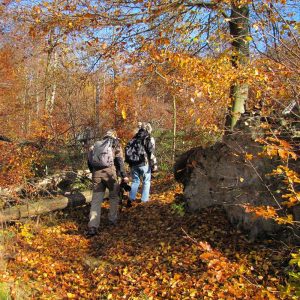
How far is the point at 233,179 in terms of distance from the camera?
6387 mm

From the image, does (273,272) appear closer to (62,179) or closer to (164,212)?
(164,212)

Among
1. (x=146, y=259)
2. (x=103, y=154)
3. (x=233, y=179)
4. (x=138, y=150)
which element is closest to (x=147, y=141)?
(x=138, y=150)

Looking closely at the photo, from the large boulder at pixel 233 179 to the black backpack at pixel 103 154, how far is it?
163 cm

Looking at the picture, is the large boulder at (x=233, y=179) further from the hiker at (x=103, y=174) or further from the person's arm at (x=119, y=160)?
the hiker at (x=103, y=174)

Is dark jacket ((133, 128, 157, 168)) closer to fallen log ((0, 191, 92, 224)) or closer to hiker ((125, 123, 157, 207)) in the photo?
hiker ((125, 123, 157, 207))

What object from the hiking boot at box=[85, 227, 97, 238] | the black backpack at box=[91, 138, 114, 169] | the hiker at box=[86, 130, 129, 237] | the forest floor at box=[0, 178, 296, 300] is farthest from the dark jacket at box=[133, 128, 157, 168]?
the hiking boot at box=[85, 227, 97, 238]

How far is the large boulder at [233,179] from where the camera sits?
18.6ft

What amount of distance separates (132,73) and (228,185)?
513 cm

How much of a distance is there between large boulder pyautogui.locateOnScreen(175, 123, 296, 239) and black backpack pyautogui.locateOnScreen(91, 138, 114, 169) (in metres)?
1.63

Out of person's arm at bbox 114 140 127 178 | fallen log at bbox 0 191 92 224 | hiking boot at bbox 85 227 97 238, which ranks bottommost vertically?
hiking boot at bbox 85 227 97 238

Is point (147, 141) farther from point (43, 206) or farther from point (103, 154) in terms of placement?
point (43, 206)

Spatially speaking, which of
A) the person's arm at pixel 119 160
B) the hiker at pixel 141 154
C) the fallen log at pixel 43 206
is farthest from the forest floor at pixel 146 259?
the person's arm at pixel 119 160

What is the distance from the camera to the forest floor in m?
4.85

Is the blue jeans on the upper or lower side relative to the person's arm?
lower
